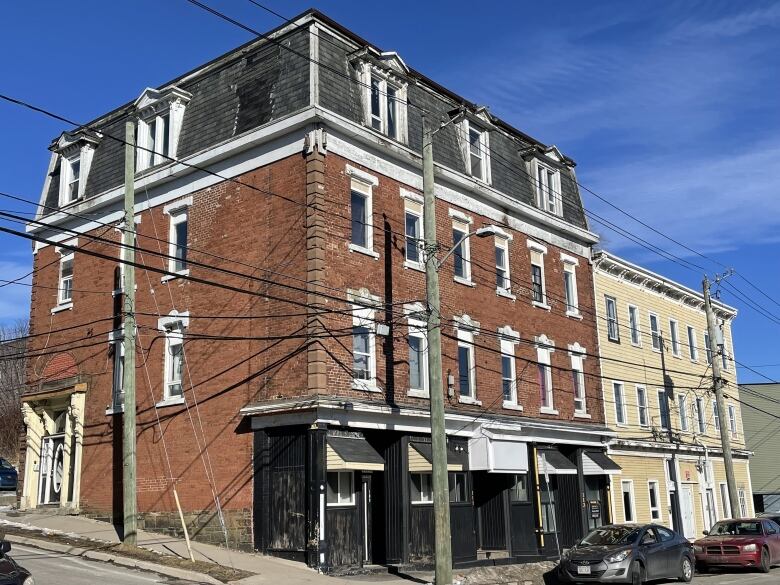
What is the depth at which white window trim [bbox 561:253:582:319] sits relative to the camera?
104 ft

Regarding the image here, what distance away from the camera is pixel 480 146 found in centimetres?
2819

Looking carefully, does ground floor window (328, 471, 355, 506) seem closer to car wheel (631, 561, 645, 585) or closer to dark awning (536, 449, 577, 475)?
car wheel (631, 561, 645, 585)

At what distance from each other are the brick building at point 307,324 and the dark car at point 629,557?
421cm

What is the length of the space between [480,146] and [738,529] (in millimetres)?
14206

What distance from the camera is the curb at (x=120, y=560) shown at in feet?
55.1

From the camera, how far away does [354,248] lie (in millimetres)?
21891

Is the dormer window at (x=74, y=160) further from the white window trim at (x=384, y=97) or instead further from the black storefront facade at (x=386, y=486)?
the black storefront facade at (x=386, y=486)

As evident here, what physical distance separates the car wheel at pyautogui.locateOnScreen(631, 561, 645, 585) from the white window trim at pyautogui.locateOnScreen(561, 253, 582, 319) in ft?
44.5

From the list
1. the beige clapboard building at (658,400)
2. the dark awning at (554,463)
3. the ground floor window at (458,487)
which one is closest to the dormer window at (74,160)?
the ground floor window at (458,487)

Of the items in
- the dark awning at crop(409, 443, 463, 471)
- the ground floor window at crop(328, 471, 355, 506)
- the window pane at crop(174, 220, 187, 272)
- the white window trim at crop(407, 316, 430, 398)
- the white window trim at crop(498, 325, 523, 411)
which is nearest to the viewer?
the ground floor window at crop(328, 471, 355, 506)

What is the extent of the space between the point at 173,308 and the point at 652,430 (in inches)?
864

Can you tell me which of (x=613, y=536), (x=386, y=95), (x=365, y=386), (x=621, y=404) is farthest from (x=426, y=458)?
(x=621, y=404)

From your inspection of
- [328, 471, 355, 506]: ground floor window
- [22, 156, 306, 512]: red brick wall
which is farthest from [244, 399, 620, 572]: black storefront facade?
[22, 156, 306, 512]: red brick wall

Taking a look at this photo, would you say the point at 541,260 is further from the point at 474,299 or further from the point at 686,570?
the point at 686,570
